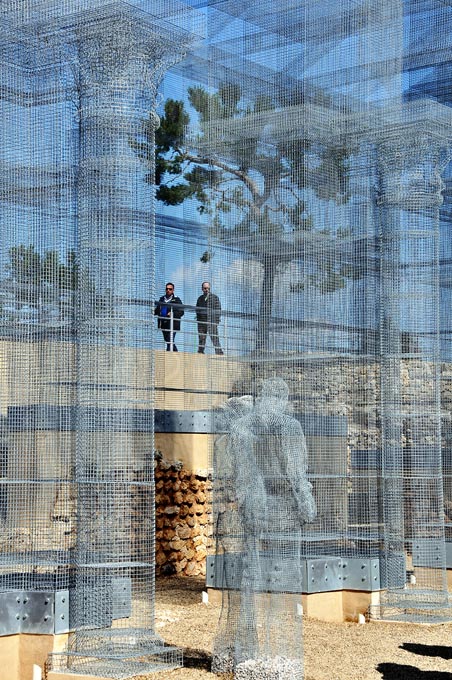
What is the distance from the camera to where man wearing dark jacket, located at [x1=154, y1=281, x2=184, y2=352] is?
12477 mm

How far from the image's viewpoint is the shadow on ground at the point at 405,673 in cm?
845

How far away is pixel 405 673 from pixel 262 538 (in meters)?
1.33

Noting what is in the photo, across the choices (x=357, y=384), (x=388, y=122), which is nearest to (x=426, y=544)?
(x=357, y=384)

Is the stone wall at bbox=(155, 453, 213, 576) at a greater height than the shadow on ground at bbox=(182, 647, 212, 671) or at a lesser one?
greater

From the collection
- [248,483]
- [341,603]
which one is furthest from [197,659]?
[341,603]

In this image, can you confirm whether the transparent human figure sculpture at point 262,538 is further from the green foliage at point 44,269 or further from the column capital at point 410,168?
the column capital at point 410,168

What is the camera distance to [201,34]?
30.0ft

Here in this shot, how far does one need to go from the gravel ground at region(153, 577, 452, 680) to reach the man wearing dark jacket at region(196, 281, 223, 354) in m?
2.08

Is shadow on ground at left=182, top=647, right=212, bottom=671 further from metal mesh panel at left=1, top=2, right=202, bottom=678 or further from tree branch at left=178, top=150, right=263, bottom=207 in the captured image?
tree branch at left=178, top=150, right=263, bottom=207

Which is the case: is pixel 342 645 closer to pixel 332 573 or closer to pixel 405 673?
pixel 405 673

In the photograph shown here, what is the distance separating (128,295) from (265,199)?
207cm

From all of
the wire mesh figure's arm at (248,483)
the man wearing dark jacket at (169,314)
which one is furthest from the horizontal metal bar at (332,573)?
the man wearing dark jacket at (169,314)

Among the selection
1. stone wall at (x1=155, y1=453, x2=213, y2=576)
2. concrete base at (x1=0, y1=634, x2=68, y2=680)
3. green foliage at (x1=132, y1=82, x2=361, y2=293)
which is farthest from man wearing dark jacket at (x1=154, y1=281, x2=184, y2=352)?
concrete base at (x1=0, y1=634, x2=68, y2=680)

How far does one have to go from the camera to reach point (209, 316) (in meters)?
10.5
